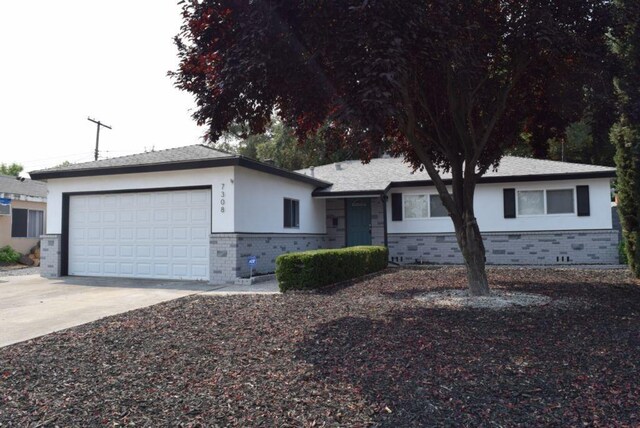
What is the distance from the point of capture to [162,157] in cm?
1336

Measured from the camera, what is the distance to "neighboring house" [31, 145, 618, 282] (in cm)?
1236

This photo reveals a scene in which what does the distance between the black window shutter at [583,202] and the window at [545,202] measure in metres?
0.25

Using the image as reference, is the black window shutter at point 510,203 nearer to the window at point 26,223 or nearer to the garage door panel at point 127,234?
the garage door panel at point 127,234

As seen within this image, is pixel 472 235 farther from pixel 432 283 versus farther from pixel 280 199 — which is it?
pixel 280 199

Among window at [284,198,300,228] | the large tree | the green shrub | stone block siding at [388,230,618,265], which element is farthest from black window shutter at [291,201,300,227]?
the green shrub

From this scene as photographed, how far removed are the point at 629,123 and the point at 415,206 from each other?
35.6 feet

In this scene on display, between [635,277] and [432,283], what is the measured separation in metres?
5.11

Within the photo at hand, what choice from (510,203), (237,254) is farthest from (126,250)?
(510,203)

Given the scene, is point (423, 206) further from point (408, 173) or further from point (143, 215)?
point (143, 215)

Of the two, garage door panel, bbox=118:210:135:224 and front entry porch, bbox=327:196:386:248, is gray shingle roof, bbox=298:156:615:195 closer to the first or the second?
front entry porch, bbox=327:196:386:248

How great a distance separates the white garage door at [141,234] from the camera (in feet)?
40.9

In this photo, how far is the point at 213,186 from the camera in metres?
12.1

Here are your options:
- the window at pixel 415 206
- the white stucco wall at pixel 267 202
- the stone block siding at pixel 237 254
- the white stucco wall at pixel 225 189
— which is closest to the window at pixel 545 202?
the window at pixel 415 206

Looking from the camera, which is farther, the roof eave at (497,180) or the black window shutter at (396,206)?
the black window shutter at (396,206)
